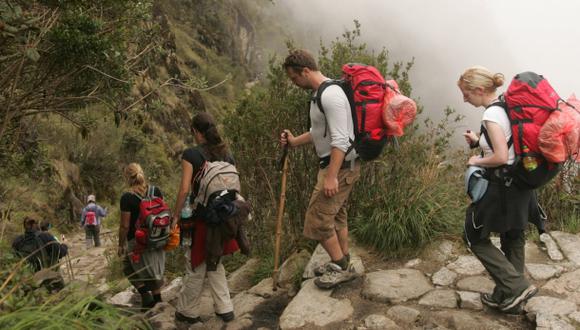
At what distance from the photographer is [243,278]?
6.25m

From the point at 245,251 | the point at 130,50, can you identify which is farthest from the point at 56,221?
the point at 245,251

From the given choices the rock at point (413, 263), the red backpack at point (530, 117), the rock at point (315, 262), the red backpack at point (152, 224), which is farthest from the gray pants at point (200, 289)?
the red backpack at point (530, 117)

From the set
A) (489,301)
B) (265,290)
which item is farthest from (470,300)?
(265,290)

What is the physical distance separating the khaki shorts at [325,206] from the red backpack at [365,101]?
0.99ft

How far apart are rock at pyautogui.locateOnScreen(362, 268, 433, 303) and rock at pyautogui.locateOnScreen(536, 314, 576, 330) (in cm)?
100

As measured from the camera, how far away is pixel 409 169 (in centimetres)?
593

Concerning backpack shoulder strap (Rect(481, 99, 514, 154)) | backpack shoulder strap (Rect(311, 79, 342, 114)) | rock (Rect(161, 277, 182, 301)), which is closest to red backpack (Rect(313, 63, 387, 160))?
backpack shoulder strap (Rect(311, 79, 342, 114))

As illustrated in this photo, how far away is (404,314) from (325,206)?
1032 mm

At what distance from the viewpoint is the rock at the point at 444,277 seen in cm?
478

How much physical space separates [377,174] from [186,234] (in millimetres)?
2315

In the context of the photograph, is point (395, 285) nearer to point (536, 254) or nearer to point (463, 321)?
point (463, 321)

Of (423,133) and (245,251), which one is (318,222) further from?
(423,133)

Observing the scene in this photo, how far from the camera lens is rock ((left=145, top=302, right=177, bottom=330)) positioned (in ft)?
15.4

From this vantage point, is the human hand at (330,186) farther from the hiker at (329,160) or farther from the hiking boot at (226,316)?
the hiking boot at (226,316)
